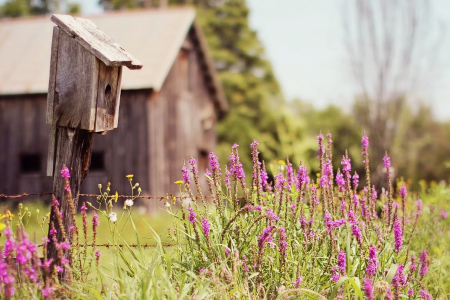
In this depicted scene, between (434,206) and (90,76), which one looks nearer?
(90,76)

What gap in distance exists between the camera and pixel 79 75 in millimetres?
3852

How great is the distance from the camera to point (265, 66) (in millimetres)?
27891

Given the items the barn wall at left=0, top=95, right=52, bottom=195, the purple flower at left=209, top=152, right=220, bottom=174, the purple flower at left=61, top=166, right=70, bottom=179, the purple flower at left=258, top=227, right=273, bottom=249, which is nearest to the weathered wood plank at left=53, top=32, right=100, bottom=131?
the purple flower at left=61, top=166, right=70, bottom=179

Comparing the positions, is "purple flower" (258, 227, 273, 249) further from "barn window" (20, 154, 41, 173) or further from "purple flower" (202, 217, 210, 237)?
"barn window" (20, 154, 41, 173)

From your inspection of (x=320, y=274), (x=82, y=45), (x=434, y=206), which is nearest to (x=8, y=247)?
(x=82, y=45)

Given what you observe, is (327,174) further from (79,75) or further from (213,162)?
(79,75)

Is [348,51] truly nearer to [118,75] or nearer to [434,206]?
[434,206]

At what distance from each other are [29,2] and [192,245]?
2942 cm

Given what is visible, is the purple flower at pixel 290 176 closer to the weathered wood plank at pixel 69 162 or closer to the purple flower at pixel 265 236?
the purple flower at pixel 265 236

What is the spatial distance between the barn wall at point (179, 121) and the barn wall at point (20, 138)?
10.5ft

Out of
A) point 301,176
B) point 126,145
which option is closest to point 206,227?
point 301,176

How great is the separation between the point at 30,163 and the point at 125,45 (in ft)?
14.8

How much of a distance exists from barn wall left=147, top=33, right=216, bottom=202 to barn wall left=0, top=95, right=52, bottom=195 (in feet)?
10.5

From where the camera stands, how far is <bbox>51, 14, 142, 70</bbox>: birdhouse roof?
3733 mm
